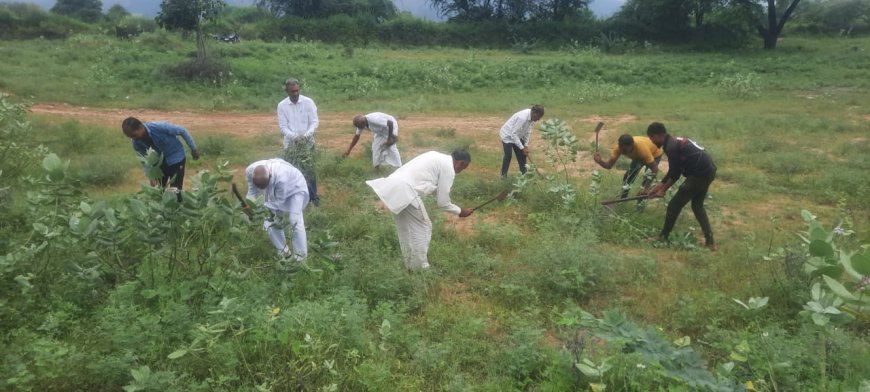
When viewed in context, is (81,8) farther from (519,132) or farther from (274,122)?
(519,132)

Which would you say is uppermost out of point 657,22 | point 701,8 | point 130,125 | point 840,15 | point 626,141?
point 701,8

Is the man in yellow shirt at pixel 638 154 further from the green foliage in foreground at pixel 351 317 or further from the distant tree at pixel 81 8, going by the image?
the distant tree at pixel 81 8

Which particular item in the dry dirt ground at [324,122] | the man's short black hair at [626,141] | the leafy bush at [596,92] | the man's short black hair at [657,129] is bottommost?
the dry dirt ground at [324,122]

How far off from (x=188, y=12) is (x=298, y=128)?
10.3 meters

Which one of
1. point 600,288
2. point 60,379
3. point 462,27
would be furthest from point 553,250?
point 462,27

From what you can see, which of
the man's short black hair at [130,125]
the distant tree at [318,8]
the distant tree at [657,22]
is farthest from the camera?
the distant tree at [318,8]

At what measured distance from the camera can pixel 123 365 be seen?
10.6 feet

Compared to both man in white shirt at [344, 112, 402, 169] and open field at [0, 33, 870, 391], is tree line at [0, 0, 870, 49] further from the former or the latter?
man in white shirt at [344, 112, 402, 169]

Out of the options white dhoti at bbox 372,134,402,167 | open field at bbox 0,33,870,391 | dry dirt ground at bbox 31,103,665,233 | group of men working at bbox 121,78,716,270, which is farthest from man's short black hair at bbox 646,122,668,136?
dry dirt ground at bbox 31,103,665,233

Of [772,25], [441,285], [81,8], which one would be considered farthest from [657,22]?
[81,8]

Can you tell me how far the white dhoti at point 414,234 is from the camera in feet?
16.1

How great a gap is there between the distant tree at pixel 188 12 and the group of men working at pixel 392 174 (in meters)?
9.82

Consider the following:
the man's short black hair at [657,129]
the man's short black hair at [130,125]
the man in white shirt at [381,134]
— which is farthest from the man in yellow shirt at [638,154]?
the man's short black hair at [130,125]

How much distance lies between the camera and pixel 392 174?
488 cm
